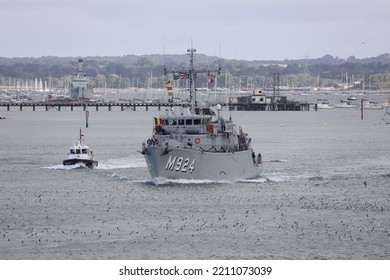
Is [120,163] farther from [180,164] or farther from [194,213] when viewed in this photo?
[194,213]

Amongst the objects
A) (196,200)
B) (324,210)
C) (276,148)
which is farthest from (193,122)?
(276,148)

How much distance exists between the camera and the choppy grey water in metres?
53.6

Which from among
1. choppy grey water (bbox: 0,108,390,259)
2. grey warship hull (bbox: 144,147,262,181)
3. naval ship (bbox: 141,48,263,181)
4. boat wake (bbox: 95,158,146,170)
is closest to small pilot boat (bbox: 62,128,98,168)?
boat wake (bbox: 95,158,146,170)

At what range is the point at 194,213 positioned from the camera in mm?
65562

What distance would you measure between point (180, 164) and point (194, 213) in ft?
39.5

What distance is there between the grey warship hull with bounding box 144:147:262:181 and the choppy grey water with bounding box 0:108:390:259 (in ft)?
2.36

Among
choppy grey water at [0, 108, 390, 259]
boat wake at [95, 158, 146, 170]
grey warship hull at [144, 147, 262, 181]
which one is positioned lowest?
boat wake at [95, 158, 146, 170]

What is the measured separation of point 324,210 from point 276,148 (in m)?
64.1

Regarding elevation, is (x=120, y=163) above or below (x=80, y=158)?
below

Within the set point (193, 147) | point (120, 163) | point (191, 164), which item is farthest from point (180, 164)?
point (120, 163)

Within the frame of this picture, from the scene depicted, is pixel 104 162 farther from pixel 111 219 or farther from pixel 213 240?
pixel 213 240

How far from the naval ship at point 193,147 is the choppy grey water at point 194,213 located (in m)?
1.04

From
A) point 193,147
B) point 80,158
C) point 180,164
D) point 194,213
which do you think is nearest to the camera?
point 194,213

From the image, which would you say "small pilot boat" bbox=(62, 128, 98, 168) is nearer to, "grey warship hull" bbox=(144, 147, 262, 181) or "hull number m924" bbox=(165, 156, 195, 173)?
"grey warship hull" bbox=(144, 147, 262, 181)
